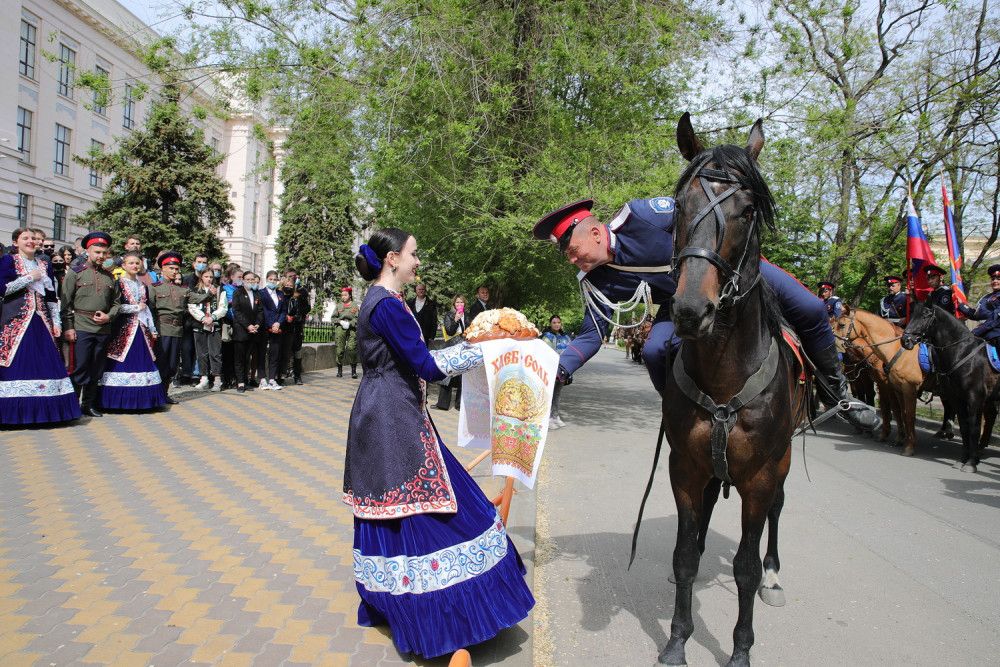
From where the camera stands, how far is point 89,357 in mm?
8484

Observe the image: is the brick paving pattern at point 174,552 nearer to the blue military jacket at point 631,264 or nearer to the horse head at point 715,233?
the blue military jacket at point 631,264

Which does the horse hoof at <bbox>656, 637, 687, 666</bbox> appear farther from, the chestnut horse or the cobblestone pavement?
the chestnut horse

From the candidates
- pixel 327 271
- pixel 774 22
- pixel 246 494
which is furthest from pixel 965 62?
pixel 327 271

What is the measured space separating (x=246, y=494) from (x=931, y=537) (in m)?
6.08

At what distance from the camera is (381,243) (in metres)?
3.35

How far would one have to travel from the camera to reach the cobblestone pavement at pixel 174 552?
10.5 ft

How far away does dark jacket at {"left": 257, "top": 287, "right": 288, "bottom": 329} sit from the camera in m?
12.5

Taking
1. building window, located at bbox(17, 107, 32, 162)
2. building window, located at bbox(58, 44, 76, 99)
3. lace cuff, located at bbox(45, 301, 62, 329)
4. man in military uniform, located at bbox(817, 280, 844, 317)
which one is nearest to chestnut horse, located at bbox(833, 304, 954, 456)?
man in military uniform, located at bbox(817, 280, 844, 317)

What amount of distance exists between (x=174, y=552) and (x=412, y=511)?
2.24 meters

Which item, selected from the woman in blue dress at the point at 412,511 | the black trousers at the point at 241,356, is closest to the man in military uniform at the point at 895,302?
the woman in blue dress at the point at 412,511

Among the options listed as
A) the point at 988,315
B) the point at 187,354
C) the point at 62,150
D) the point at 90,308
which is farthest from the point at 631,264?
the point at 62,150

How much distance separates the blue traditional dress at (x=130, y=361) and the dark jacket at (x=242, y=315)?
2619 mm

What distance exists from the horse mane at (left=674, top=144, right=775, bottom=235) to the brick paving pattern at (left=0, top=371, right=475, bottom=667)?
2.71 meters

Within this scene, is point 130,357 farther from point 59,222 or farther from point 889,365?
point 59,222
